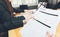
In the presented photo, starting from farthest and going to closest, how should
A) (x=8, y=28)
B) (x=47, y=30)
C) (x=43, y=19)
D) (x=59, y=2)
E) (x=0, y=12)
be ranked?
1. (x=59, y=2)
2. (x=0, y=12)
3. (x=8, y=28)
4. (x=43, y=19)
5. (x=47, y=30)

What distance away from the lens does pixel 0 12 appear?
1287 mm

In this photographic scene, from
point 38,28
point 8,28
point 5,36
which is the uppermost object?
point 38,28

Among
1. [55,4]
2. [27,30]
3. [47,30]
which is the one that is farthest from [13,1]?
[47,30]

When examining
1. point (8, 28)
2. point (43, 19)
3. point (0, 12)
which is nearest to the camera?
point (43, 19)

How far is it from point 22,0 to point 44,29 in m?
2.35

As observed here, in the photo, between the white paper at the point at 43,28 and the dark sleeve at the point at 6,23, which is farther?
the dark sleeve at the point at 6,23

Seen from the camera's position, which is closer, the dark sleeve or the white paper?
the white paper

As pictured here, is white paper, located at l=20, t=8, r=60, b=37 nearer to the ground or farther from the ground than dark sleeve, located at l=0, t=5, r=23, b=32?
farther from the ground

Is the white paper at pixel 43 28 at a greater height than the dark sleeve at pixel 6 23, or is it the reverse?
the white paper at pixel 43 28

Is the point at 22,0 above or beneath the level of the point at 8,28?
above

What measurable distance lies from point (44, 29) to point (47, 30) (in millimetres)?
24

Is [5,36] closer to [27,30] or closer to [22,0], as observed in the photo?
[27,30]

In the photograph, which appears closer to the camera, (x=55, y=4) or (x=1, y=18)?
(x=1, y=18)

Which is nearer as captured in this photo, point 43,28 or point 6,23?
point 43,28
